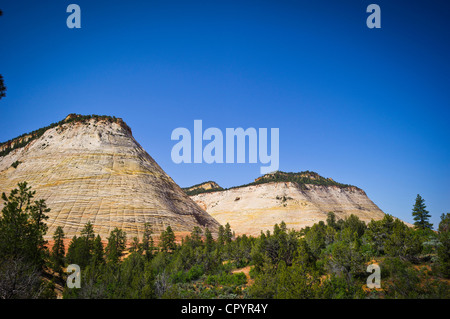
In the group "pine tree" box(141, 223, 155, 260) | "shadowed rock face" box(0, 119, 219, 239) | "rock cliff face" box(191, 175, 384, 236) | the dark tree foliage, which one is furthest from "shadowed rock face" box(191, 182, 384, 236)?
the dark tree foliage

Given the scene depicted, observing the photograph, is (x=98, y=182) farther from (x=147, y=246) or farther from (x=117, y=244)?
(x=147, y=246)

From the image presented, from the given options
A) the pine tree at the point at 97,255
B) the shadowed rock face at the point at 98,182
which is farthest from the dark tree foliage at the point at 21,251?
the shadowed rock face at the point at 98,182

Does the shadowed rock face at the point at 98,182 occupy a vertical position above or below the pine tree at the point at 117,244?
above

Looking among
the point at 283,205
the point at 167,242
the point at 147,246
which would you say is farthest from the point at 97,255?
the point at 283,205

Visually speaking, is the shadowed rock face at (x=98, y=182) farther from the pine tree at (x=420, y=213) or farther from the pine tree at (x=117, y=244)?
the pine tree at (x=420, y=213)

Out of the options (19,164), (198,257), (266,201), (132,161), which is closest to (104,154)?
(132,161)

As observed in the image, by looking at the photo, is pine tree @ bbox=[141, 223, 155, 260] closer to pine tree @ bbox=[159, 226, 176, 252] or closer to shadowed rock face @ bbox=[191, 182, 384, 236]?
pine tree @ bbox=[159, 226, 176, 252]
